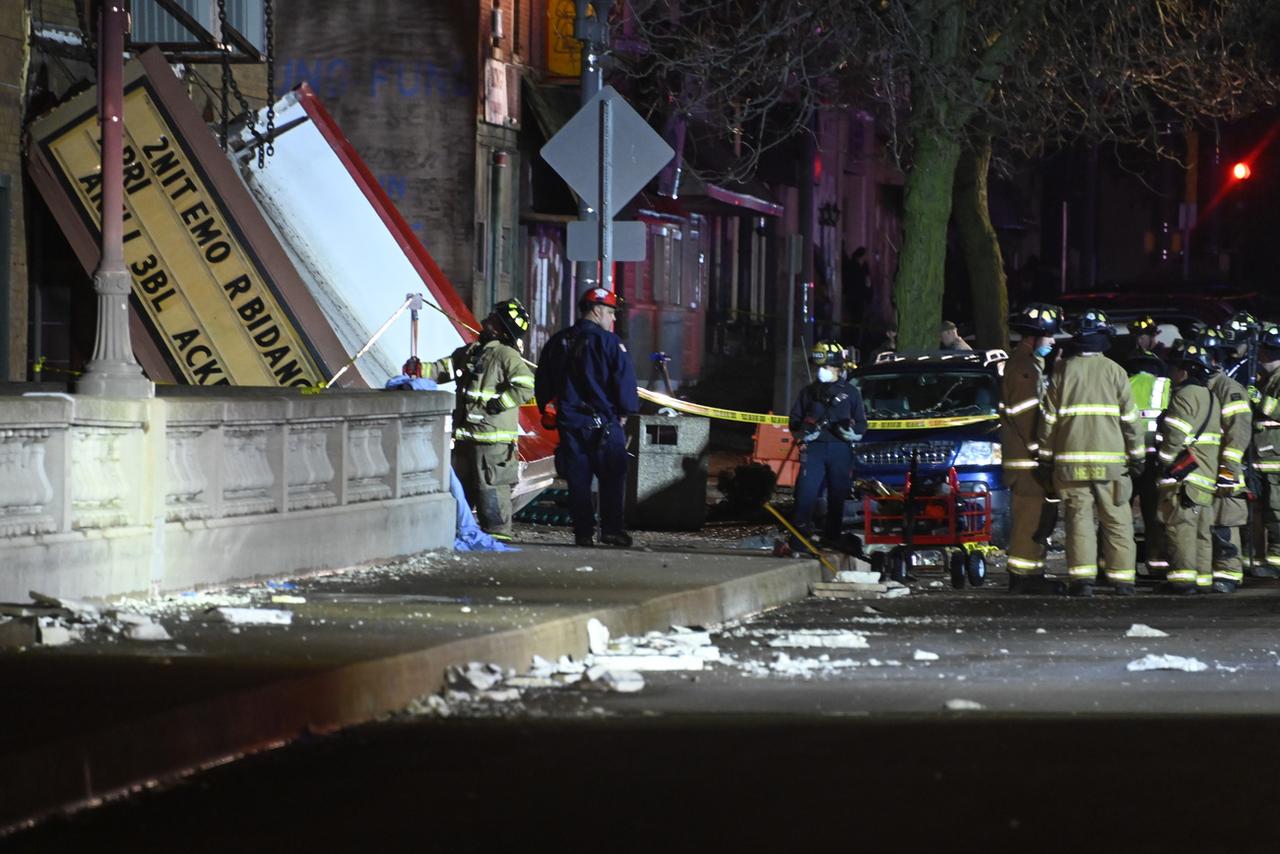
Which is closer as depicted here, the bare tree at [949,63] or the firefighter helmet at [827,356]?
the firefighter helmet at [827,356]

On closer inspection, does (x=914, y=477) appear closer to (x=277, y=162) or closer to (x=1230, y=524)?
(x=1230, y=524)

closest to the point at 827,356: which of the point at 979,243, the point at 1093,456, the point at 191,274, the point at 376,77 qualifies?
the point at 1093,456

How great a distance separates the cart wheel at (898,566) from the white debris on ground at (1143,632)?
143 inches

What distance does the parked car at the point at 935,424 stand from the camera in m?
18.5

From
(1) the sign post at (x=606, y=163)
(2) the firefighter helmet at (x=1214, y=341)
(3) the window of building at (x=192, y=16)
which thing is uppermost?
(3) the window of building at (x=192, y=16)

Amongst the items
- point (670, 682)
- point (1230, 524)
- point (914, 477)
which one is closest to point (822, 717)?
point (670, 682)

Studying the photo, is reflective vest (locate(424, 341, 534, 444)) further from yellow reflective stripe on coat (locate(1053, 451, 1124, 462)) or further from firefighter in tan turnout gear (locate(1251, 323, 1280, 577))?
firefighter in tan turnout gear (locate(1251, 323, 1280, 577))

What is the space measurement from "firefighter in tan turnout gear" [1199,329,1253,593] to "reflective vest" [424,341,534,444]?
15.7 feet

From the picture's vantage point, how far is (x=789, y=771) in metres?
8.05

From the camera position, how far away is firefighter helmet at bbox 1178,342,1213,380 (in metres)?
16.5

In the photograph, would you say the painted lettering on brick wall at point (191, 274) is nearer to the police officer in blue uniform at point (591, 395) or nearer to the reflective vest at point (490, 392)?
the reflective vest at point (490, 392)

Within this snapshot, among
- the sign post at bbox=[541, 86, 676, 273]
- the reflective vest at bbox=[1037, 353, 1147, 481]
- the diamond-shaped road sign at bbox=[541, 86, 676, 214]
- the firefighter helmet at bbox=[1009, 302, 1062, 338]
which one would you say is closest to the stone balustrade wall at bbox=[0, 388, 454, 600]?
the sign post at bbox=[541, 86, 676, 273]

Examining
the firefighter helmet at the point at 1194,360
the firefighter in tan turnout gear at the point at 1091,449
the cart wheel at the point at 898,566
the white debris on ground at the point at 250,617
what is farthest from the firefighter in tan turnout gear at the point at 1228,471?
the white debris on ground at the point at 250,617

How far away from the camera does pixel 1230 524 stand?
1708 centimetres
